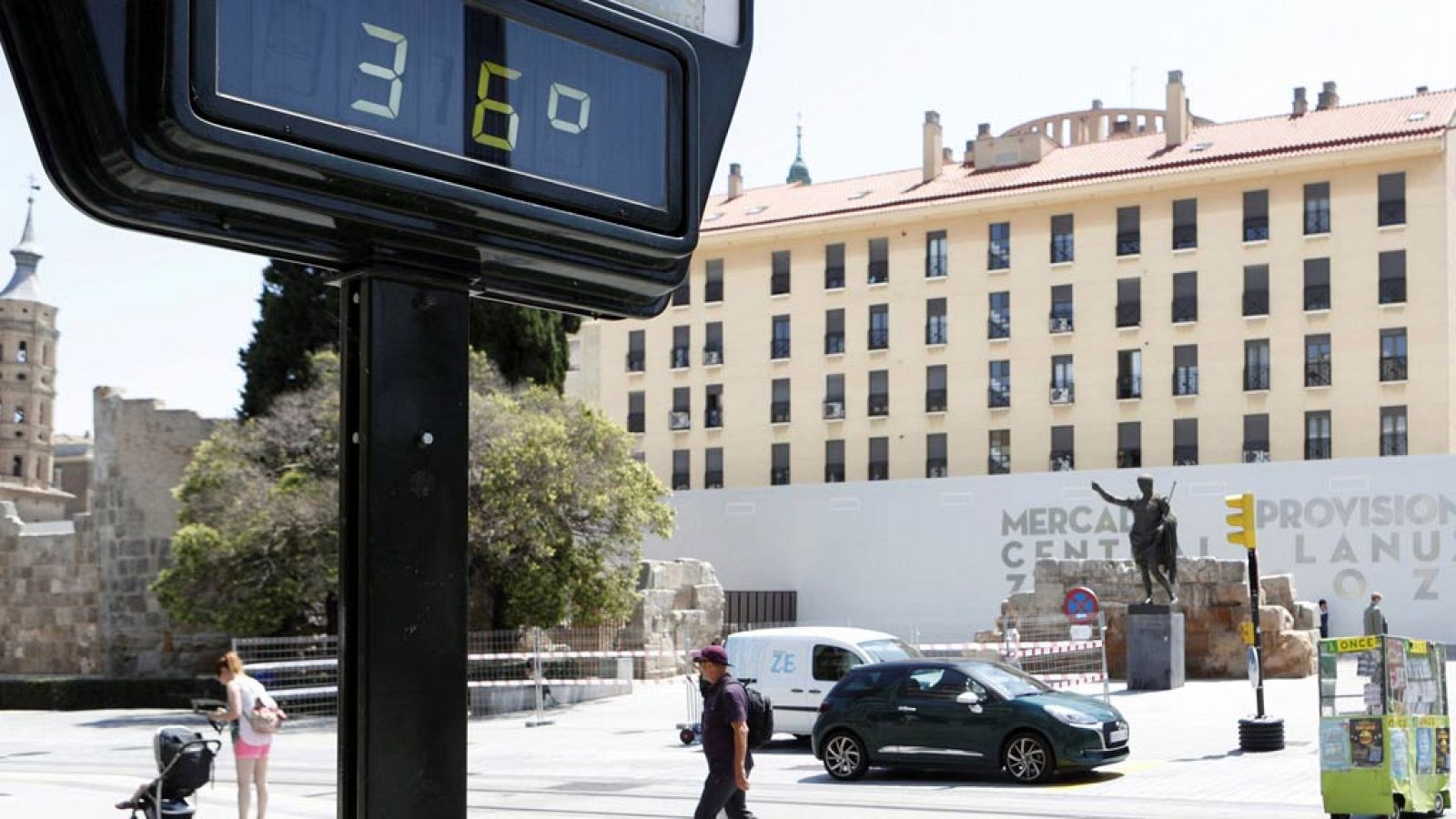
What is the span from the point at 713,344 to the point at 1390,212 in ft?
83.3

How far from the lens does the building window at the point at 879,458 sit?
6359 centimetres

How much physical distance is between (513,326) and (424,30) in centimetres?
3661

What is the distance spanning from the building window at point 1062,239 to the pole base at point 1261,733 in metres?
41.4

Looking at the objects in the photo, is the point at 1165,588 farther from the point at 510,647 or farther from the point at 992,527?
the point at 992,527

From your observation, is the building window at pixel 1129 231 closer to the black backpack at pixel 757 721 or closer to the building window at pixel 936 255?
the building window at pixel 936 255

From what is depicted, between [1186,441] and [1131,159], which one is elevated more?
[1131,159]

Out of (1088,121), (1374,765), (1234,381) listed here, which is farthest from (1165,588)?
(1088,121)

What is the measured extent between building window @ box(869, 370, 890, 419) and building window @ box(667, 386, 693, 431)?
25.2 feet

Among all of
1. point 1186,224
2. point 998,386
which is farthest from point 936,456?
point 1186,224

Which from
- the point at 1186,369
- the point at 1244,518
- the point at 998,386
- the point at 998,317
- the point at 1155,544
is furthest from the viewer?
the point at 998,317

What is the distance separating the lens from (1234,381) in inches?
2242

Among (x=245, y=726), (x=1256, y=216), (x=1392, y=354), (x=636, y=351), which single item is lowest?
(x=245, y=726)

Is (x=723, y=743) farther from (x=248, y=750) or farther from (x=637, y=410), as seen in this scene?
(x=637, y=410)

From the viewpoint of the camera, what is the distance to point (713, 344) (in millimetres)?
67375
